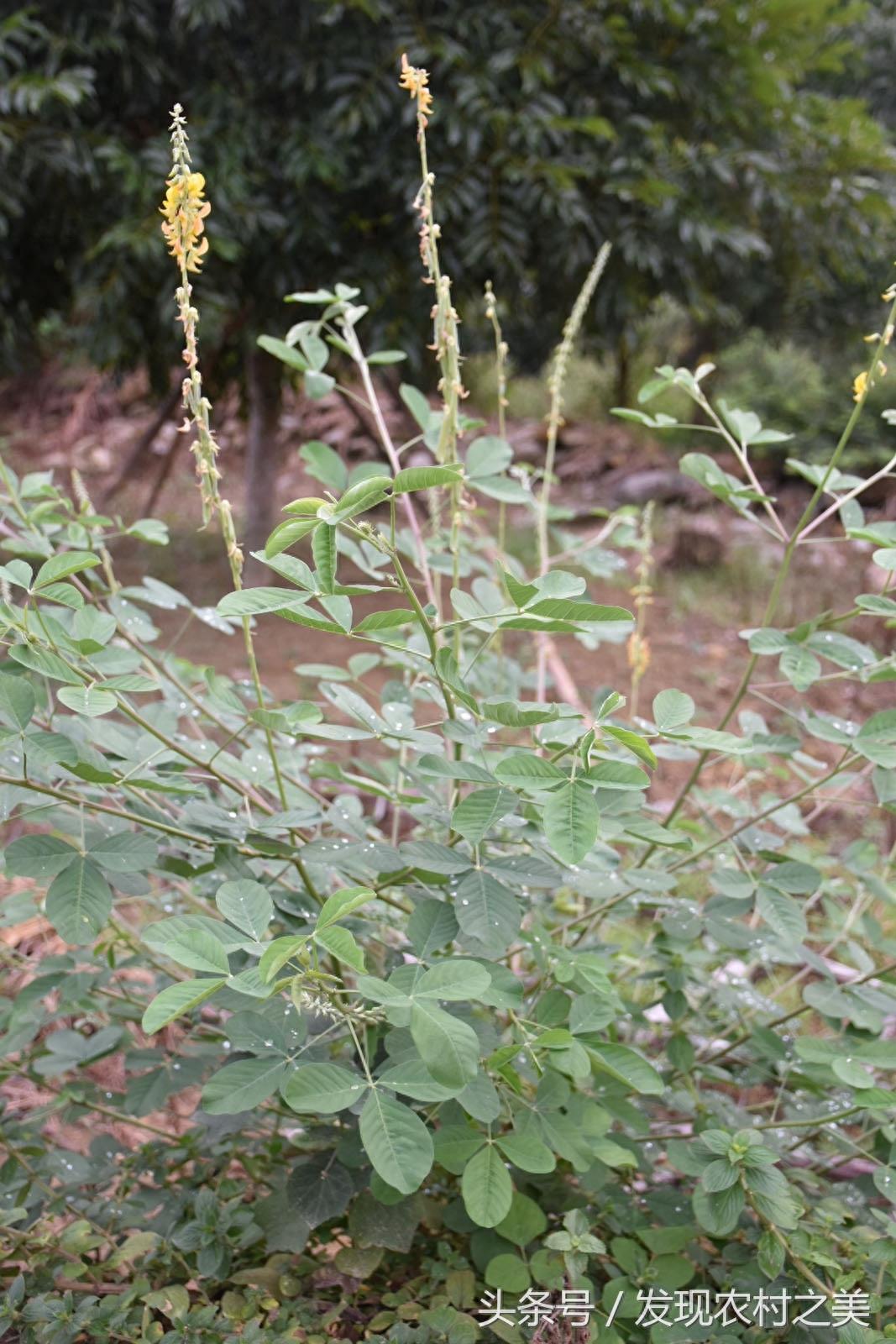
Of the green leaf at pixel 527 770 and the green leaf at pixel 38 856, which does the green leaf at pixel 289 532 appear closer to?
the green leaf at pixel 527 770

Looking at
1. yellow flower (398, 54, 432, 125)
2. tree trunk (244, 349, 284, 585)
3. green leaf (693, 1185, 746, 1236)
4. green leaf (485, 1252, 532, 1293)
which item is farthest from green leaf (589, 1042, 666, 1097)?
tree trunk (244, 349, 284, 585)

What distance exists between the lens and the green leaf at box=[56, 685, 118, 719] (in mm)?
943

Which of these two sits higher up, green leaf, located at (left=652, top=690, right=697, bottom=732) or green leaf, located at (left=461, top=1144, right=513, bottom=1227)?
green leaf, located at (left=652, top=690, right=697, bottom=732)

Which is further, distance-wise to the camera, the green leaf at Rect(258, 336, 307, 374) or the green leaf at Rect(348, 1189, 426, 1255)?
the green leaf at Rect(258, 336, 307, 374)

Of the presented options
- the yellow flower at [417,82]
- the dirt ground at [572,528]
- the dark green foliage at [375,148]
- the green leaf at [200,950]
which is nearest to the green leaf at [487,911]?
the green leaf at [200,950]

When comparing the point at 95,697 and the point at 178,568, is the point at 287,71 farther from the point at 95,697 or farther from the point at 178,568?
the point at 95,697

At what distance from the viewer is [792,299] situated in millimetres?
7273

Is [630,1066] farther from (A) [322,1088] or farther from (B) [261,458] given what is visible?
(B) [261,458]

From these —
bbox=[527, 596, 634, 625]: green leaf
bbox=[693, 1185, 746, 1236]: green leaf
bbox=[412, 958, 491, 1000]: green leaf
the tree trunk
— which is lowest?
the tree trunk

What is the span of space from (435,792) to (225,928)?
38cm

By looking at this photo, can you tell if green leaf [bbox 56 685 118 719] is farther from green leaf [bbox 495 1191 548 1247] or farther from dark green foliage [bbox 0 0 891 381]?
dark green foliage [bbox 0 0 891 381]

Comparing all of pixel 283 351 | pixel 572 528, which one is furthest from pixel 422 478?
pixel 572 528

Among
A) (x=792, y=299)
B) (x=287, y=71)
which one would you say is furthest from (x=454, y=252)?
(x=792, y=299)

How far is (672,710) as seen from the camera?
43.4 inches
